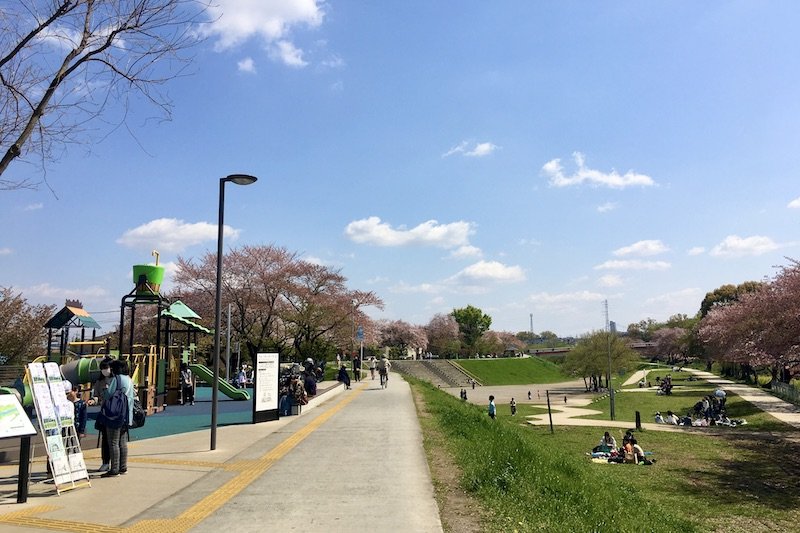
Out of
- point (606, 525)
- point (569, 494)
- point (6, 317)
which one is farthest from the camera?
point (6, 317)

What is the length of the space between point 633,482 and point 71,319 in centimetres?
2316

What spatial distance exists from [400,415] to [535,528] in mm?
11613

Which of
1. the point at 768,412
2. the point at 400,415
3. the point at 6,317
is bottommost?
the point at 768,412

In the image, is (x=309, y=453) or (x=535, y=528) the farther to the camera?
(x=309, y=453)

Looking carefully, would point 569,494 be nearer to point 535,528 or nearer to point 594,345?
point 535,528

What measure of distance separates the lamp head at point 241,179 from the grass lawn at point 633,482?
685cm

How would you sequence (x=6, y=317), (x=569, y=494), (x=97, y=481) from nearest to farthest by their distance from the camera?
(x=569, y=494), (x=97, y=481), (x=6, y=317)

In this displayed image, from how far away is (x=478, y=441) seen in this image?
11.4 meters

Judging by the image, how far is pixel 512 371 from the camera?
76.9 metres

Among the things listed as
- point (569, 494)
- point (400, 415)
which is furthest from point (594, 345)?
point (569, 494)

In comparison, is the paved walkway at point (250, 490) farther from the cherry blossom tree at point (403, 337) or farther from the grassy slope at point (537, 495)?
the cherry blossom tree at point (403, 337)

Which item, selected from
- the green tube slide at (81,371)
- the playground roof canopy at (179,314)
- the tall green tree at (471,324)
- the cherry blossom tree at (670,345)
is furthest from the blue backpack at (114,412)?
the cherry blossom tree at (670,345)

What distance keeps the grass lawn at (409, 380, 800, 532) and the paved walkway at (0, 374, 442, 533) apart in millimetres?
1030

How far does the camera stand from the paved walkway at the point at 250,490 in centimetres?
579
